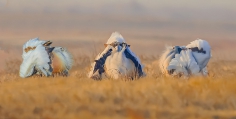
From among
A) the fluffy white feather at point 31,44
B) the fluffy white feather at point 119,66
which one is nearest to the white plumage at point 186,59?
the fluffy white feather at point 119,66

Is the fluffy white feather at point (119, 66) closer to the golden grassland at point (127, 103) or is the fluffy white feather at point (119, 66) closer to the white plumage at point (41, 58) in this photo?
the white plumage at point (41, 58)

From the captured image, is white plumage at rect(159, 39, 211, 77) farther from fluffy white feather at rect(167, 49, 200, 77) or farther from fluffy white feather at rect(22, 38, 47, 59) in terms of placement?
fluffy white feather at rect(22, 38, 47, 59)

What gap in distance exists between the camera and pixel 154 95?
6.84 metres

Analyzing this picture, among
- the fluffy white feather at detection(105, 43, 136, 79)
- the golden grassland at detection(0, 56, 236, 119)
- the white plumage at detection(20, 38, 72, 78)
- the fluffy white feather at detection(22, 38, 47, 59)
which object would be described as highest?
the fluffy white feather at detection(22, 38, 47, 59)

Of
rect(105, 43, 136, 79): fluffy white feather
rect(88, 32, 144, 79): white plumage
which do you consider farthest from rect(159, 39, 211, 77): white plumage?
rect(105, 43, 136, 79): fluffy white feather

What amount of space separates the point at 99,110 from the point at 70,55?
6.98 metres

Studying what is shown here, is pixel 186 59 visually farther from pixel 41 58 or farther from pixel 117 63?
pixel 41 58

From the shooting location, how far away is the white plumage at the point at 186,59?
10969 millimetres

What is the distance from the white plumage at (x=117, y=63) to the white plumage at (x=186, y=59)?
824mm

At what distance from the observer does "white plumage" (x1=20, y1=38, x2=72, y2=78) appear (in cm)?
1230

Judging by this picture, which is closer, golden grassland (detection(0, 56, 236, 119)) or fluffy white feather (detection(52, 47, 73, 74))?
golden grassland (detection(0, 56, 236, 119))

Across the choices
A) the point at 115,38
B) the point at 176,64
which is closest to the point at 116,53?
the point at 115,38

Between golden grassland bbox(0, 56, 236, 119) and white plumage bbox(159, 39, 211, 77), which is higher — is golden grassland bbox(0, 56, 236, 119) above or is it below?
below

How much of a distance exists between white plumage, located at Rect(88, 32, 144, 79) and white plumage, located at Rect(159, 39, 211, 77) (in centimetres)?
82
